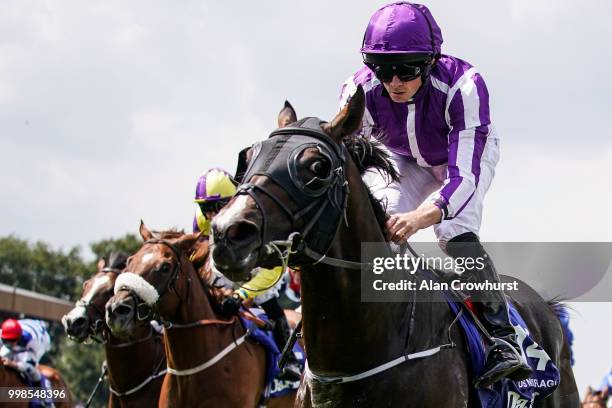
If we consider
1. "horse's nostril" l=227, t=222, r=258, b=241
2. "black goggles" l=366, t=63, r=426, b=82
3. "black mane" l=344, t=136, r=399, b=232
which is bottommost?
"horse's nostril" l=227, t=222, r=258, b=241

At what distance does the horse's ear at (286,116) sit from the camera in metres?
5.13

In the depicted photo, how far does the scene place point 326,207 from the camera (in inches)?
183

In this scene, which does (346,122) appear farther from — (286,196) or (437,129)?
(437,129)

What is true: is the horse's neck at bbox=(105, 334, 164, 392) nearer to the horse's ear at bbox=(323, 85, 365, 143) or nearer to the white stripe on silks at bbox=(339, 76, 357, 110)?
the white stripe on silks at bbox=(339, 76, 357, 110)

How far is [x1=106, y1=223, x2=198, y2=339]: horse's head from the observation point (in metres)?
9.46

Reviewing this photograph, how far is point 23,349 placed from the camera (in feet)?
43.7

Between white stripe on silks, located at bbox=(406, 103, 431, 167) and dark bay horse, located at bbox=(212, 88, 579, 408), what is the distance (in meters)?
0.67

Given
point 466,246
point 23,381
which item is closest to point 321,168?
point 466,246

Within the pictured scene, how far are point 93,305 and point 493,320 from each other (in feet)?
22.2

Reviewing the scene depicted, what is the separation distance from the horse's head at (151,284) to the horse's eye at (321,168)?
203 inches

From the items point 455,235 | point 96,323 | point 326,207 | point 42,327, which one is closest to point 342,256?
point 326,207

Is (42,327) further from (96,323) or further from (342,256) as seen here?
(342,256)

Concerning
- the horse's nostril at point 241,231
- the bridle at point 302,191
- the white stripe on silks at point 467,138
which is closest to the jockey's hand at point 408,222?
the white stripe on silks at point 467,138

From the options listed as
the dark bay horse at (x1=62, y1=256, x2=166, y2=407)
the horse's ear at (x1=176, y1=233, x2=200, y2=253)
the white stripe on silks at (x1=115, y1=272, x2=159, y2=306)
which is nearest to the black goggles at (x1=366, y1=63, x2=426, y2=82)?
the white stripe on silks at (x1=115, y1=272, x2=159, y2=306)
